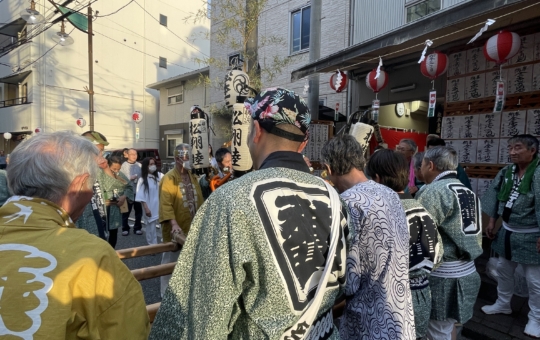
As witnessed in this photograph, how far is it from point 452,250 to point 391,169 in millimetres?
955

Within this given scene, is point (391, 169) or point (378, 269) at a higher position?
point (391, 169)

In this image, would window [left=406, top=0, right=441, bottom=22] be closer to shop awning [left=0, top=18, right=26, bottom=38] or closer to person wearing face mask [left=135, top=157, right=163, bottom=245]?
person wearing face mask [left=135, top=157, right=163, bottom=245]

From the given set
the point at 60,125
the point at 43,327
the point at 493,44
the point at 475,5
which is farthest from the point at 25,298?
the point at 60,125

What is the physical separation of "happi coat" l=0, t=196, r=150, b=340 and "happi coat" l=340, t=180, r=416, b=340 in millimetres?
1152

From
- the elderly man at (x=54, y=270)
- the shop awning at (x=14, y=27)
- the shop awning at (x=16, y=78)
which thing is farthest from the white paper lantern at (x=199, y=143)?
the shop awning at (x=14, y=27)

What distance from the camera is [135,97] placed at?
2300cm

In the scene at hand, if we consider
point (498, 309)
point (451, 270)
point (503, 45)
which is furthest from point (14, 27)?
point (498, 309)

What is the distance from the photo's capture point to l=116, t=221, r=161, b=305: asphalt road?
15.3ft

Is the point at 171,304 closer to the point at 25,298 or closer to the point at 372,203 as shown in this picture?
the point at 25,298

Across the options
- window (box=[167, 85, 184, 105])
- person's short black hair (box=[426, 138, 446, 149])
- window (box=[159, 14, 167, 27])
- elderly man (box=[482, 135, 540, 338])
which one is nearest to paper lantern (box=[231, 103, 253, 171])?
person's short black hair (box=[426, 138, 446, 149])

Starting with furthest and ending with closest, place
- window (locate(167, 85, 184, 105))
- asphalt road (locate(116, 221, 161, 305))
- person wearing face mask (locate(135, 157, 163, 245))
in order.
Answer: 1. window (locate(167, 85, 184, 105))
2. person wearing face mask (locate(135, 157, 163, 245))
3. asphalt road (locate(116, 221, 161, 305))

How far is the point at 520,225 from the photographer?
3.93 m

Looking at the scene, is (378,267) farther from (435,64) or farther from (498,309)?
(435,64)

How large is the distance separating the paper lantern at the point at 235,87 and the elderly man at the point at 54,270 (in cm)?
466
